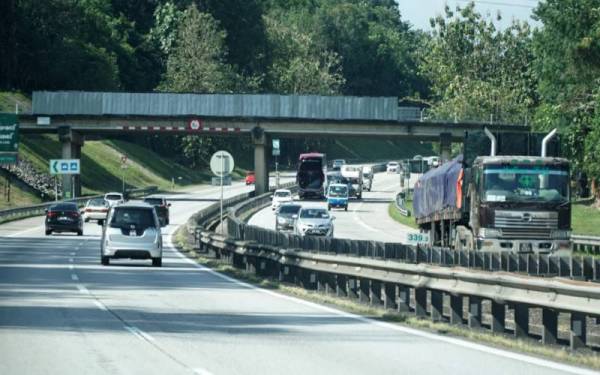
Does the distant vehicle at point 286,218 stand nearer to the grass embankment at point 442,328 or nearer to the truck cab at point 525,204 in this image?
the truck cab at point 525,204

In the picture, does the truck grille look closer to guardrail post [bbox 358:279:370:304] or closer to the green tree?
guardrail post [bbox 358:279:370:304]

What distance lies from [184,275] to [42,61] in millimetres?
91159

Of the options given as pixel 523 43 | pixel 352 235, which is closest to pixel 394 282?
pixel 352 235

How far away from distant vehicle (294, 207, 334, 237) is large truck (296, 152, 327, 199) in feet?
157

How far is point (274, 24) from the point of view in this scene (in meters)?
168

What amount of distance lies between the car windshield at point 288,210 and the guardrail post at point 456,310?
4853cm

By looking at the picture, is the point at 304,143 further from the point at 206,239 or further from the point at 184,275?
the point at 184,275

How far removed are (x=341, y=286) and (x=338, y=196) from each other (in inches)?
2784

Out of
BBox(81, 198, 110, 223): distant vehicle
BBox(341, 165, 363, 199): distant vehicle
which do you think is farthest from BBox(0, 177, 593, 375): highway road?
BBox(341, 165, 363, 199): distant vehicle

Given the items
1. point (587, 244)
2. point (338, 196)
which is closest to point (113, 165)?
point (338, 196)

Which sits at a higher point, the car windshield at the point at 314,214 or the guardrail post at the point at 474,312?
the car windshield at the point at 314,214

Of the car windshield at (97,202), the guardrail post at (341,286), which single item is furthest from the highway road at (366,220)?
the guardrail post at (341,286)

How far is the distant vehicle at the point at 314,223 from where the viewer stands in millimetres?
61125

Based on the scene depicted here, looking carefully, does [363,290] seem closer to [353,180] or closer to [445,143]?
[445,143]
